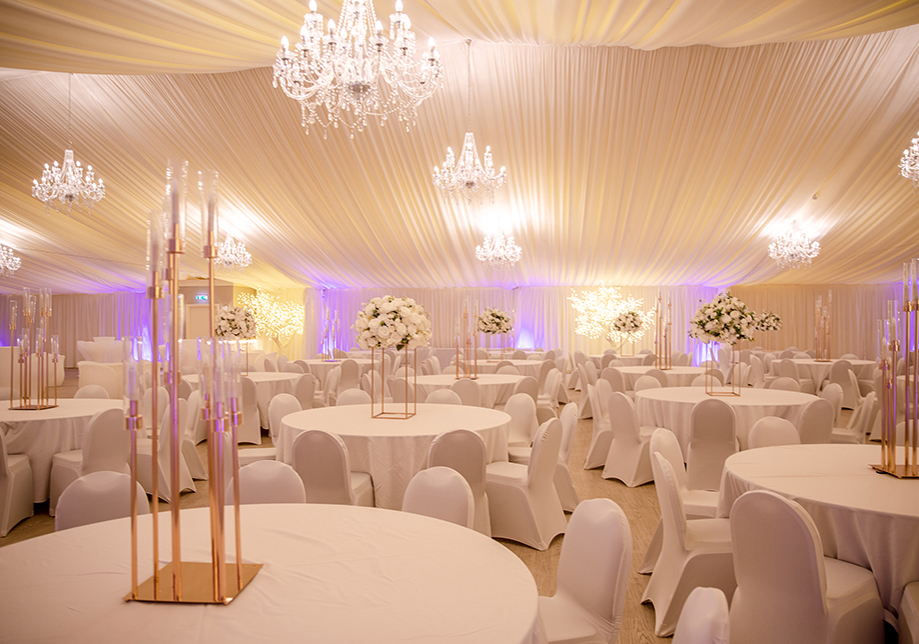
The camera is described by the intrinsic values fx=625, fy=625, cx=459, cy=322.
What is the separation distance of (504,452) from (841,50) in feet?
21.9

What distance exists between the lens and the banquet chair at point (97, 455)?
4398 millimetres

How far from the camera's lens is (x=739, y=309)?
546 centimetres

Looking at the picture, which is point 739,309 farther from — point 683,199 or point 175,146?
point 175,146

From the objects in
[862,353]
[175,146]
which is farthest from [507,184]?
[862,353]

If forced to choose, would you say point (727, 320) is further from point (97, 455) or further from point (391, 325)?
point (97, 455)

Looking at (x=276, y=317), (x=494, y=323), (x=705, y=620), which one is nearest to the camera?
(x=705, y=620)

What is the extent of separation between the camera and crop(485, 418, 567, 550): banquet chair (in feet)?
13.2

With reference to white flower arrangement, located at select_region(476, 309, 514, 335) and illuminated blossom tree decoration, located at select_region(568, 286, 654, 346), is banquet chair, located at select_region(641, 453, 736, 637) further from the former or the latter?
illuminated blossom tree decoration, located at select_region(568, 286, 654, 346)

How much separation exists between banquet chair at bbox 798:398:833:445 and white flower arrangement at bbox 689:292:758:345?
1054 mm

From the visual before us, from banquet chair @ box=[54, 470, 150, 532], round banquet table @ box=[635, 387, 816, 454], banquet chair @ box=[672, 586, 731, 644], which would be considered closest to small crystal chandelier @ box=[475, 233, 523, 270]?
round banquet table @ box=[635, 387, 816, 454]

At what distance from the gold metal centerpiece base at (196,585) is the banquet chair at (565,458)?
3.14 metres

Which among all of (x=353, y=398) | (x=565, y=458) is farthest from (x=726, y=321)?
(x=353, y=398)

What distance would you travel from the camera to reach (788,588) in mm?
2189

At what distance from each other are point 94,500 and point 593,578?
6.65 feet
